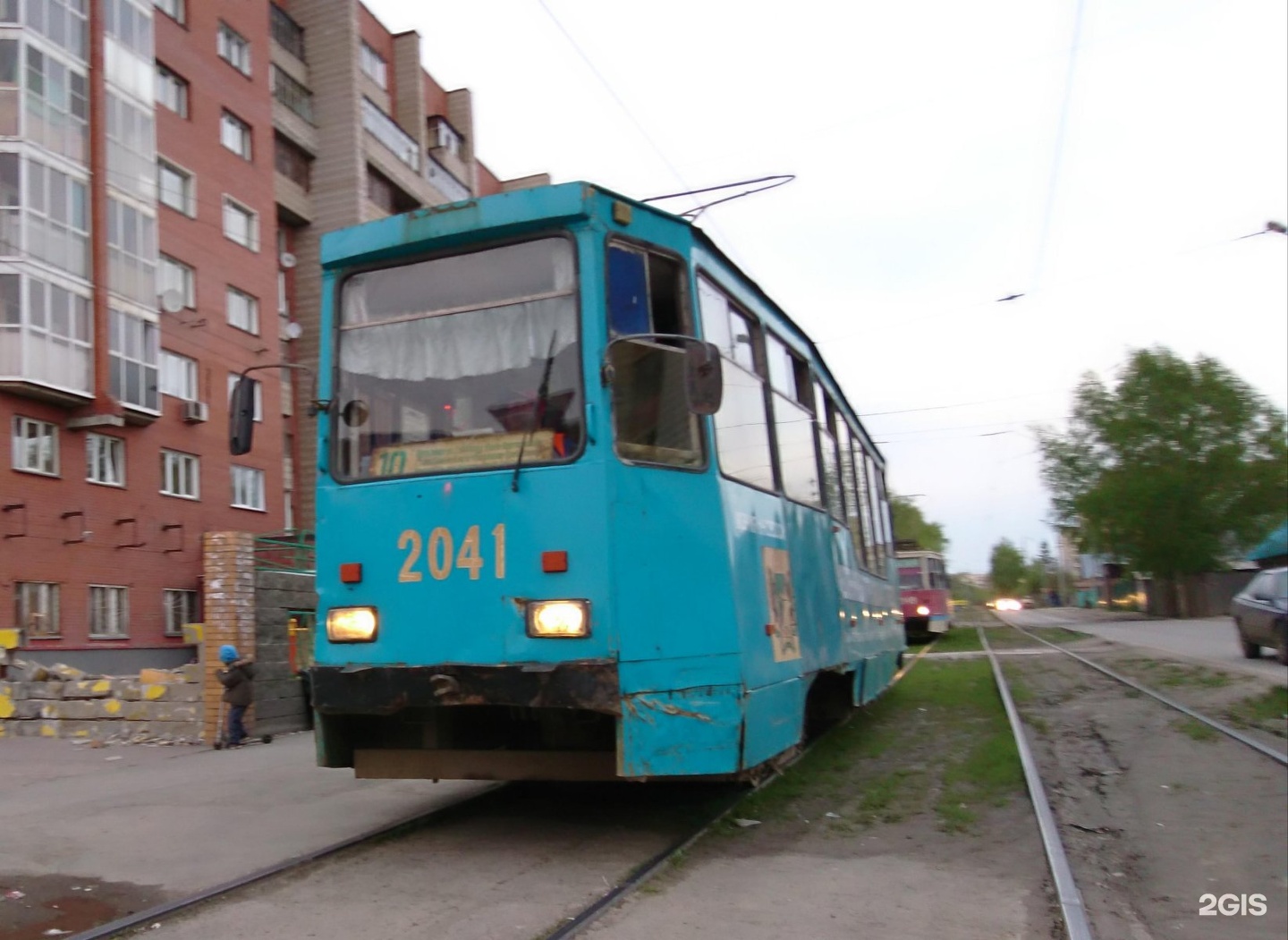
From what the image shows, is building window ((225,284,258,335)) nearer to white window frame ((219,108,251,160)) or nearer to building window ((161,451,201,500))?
white window frame ((219,108,251,160))

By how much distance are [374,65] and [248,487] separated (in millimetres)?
17976

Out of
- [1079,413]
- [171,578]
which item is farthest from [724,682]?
[1079,413]

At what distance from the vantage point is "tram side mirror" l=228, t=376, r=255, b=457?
6.52m

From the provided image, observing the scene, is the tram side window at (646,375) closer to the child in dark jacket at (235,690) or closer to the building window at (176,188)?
the child in dark jacket at (235,690)

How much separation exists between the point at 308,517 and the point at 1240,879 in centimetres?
3235

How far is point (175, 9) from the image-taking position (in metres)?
29.7

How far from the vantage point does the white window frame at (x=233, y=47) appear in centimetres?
3141

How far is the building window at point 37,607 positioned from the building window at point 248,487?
6.72m

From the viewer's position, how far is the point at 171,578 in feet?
86.5

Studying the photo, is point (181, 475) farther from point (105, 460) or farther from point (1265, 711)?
point (1265, 711)

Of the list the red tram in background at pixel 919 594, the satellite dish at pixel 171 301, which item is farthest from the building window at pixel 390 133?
the red tram in background at pixel 919 594

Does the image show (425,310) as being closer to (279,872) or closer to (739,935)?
(279,872)

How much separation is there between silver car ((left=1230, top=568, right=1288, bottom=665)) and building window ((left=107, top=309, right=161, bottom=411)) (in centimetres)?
2222

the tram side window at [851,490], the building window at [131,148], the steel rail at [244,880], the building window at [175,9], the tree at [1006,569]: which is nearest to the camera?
the steel rail at [244,880]
